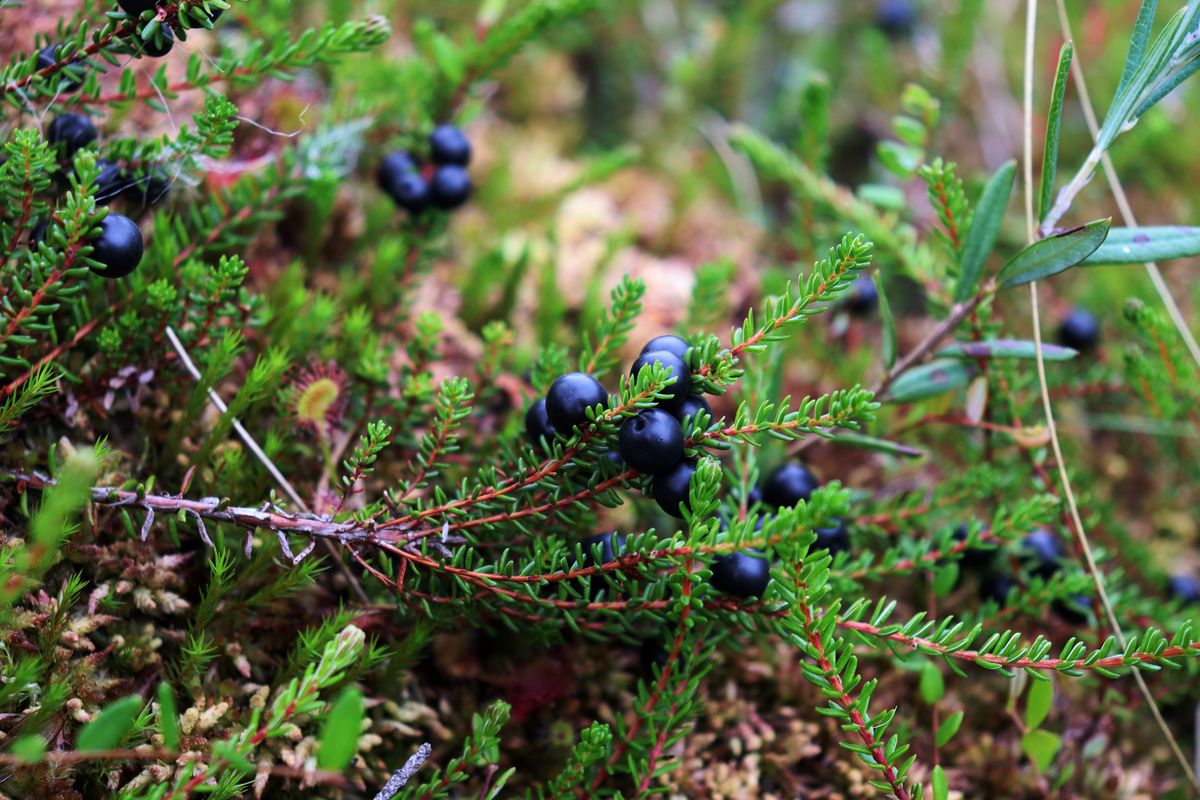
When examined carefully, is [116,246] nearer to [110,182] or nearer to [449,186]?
[110,182]

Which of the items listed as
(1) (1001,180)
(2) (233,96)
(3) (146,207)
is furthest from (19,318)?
(1) (1001,180)

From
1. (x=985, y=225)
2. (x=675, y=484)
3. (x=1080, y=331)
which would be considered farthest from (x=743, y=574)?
(x=1080, y=331)

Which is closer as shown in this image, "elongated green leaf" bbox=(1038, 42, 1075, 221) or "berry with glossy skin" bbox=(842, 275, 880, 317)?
"elongated green leaf" bbox=(1038, 42, 1075, 221)

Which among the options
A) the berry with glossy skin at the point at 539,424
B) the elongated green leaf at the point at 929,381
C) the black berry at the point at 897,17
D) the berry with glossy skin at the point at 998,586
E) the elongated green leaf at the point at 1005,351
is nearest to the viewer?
the berry with glossy skin at the point at 539,424

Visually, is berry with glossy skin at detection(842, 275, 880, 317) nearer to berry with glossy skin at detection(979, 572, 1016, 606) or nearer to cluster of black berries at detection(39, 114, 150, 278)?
berry with glossy skin at detection(979, 572, 1016, 606)

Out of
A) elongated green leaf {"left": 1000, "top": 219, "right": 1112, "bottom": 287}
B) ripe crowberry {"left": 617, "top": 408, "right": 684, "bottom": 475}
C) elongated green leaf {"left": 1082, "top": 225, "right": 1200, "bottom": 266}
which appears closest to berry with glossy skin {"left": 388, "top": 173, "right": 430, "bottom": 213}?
ripe crowberry {"left": 617, "top": 408, "right": 684, "bottom": 475}

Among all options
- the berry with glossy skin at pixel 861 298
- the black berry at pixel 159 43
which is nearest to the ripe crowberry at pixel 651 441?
the black berry at pixel 159 43

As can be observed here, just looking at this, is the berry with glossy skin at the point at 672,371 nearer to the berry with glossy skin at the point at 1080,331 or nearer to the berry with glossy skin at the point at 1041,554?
the berry with glossy skin at the point at 1041,554
